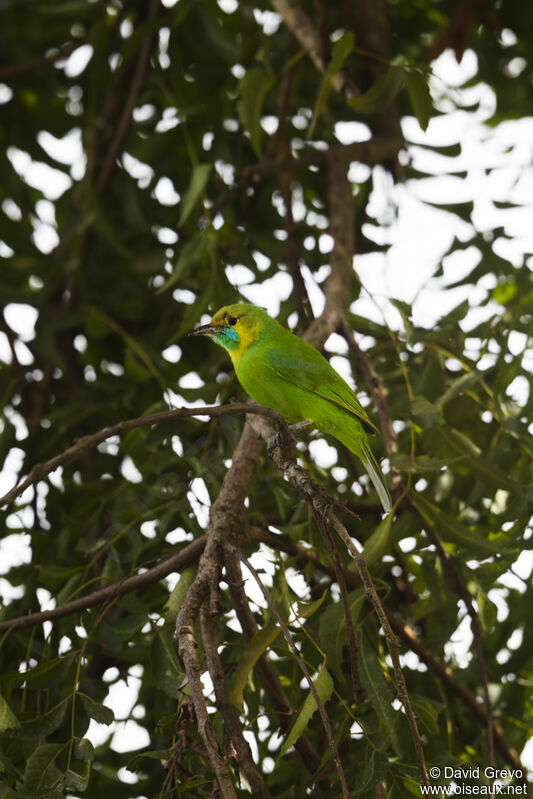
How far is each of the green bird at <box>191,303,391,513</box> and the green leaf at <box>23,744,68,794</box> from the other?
0.94 meters

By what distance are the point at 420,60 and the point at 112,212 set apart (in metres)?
1.49

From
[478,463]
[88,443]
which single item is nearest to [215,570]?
[88,443]

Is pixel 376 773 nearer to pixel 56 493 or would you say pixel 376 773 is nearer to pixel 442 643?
pixel 442 643

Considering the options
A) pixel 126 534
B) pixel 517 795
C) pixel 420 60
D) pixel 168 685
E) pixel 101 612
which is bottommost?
pixel 517 795

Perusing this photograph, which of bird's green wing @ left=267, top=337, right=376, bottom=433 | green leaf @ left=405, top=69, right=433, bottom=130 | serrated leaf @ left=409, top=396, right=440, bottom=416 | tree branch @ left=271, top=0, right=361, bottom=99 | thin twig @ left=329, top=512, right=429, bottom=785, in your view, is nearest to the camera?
thin twig @ left=329, top=512, right=429, bottom=785

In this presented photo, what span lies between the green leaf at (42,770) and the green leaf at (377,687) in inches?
26.6

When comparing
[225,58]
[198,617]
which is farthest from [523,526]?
[225,58]

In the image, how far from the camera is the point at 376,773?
62.0 inches

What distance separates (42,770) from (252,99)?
196 centimetres

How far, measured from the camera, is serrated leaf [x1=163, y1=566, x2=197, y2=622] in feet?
5.82

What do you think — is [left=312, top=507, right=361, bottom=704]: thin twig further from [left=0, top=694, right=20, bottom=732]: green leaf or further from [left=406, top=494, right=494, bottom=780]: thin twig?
[left=0, top=694, right=20, bottom=732]: green leaf

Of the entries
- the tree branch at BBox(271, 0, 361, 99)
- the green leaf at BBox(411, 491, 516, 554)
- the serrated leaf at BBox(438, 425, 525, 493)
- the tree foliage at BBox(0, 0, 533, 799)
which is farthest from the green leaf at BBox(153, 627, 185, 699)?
the tree branch at BBox(271, 0, 361, 99)

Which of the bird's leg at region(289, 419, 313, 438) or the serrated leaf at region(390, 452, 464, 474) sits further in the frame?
the bird's leg at region(289, 419, 313, 438)

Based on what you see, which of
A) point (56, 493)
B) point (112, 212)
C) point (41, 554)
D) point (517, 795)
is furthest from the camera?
point (112, 212)
